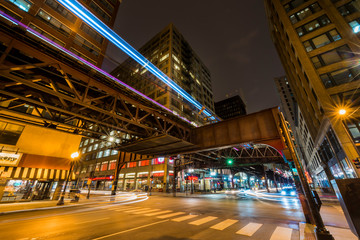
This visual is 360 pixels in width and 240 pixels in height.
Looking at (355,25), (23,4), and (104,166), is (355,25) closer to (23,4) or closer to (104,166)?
(23,4)

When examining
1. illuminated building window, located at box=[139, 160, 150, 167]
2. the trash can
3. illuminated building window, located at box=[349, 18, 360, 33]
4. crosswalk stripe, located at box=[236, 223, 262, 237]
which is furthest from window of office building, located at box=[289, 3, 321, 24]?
illuminated building window, located at box=[139, 160, 150, 167]

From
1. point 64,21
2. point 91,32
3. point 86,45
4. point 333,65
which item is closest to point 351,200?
point 333,65

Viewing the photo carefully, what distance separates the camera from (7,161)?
596 inches

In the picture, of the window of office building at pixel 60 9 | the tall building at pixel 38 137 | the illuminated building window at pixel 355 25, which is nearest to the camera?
the tall building at pixel 38 137

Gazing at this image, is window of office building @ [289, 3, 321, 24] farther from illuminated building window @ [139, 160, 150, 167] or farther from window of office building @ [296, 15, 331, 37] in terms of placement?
illuminated building window @ [139, 160, 150, 167]

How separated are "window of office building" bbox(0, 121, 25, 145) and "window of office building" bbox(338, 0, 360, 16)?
54.0 metres

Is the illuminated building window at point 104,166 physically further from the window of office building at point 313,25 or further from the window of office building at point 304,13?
the window of office building at point 304,13

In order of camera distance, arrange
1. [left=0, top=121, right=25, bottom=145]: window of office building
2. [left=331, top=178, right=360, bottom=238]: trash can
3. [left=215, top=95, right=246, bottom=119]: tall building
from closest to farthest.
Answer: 1. [left=331, top=178, right=360, bottom=238]: trash can
2. [left=0, top=121, right=25, bottom=145]: window of office building
3. [left=215, top=95, right=246, bottom=119]: tall building

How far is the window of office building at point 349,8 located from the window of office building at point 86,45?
154 ft

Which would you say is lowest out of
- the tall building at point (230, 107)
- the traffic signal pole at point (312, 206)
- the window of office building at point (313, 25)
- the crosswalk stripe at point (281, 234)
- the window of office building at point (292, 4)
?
the crosswalk stripe at point (281, 234)

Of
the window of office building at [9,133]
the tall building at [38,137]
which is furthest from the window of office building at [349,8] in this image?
the window of office building at [9,133]

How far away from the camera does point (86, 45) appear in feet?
92.4

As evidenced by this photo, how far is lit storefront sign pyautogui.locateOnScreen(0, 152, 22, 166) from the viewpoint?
1485 cm

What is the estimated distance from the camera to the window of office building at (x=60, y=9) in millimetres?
24475
